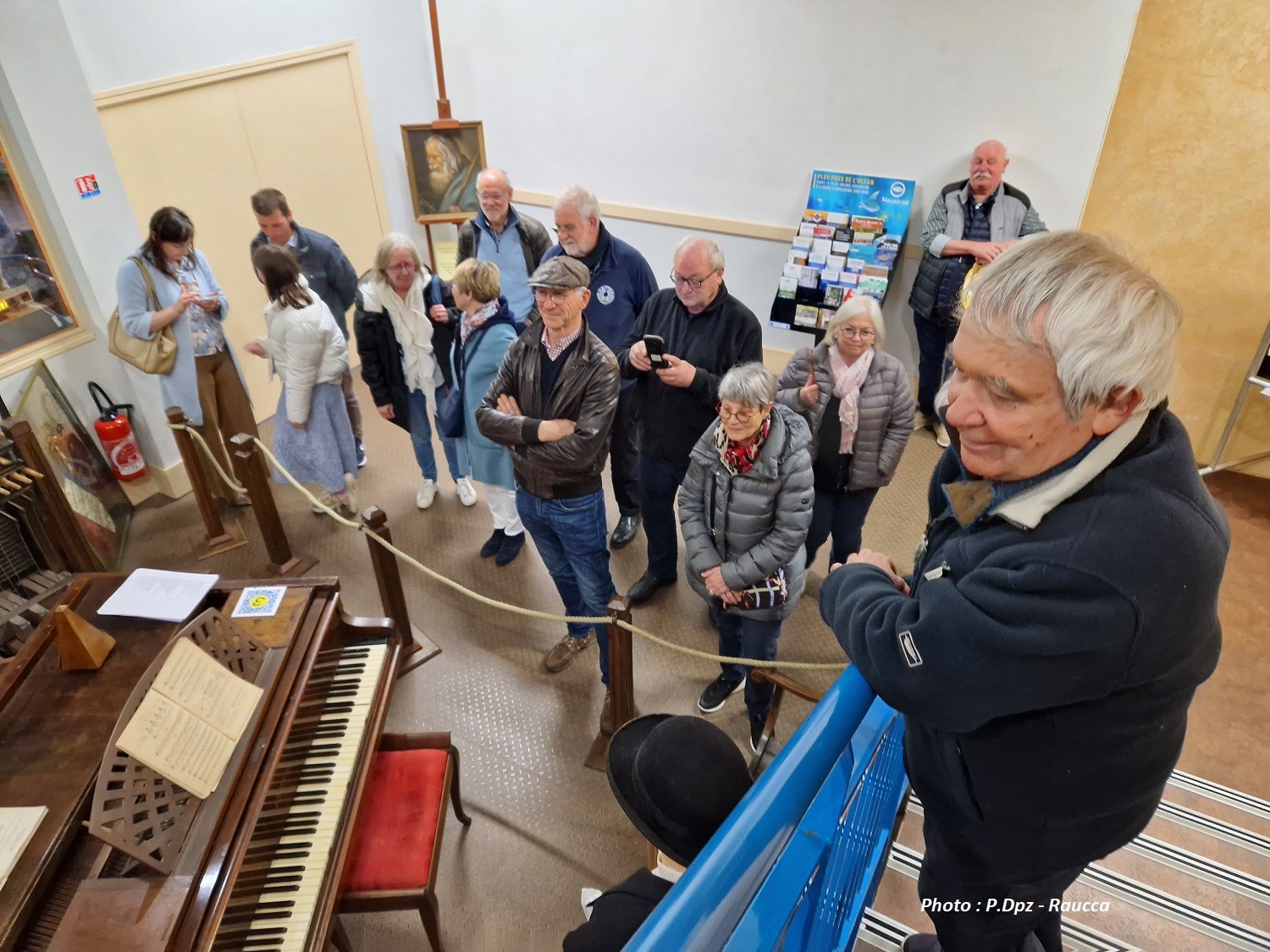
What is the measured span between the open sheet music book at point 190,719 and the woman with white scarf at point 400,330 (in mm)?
2270

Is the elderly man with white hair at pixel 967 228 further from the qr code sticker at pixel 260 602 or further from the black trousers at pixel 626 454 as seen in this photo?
the qr code sticker at pixel 260 602

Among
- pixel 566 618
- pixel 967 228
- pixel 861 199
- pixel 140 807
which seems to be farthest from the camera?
pixel 861 199

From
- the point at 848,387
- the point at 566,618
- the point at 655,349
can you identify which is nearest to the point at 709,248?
the point at 655,349

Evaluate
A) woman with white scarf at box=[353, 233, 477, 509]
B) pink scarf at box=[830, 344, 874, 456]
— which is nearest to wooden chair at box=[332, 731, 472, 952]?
pink scarf at box=[830, 344, 874, 456]

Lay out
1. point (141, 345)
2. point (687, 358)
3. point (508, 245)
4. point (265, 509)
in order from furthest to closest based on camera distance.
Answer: point (508, 245) → point (141, 345) → point (265, 509) → point (687, 358)

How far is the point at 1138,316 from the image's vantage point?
3.22 ft

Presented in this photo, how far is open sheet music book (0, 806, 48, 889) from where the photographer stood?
5.57 ft

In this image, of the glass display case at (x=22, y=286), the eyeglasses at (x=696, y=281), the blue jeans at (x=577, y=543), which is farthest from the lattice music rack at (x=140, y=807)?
the glass display case at (x=22, y=286)

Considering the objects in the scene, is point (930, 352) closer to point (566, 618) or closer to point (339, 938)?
point (566, 618)

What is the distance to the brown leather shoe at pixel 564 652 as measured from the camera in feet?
11.8

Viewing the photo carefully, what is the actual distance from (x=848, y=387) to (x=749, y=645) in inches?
46.5

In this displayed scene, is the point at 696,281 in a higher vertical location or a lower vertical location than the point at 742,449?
higher

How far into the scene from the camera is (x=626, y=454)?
423 cm

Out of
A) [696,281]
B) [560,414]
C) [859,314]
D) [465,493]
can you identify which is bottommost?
[465,493]
